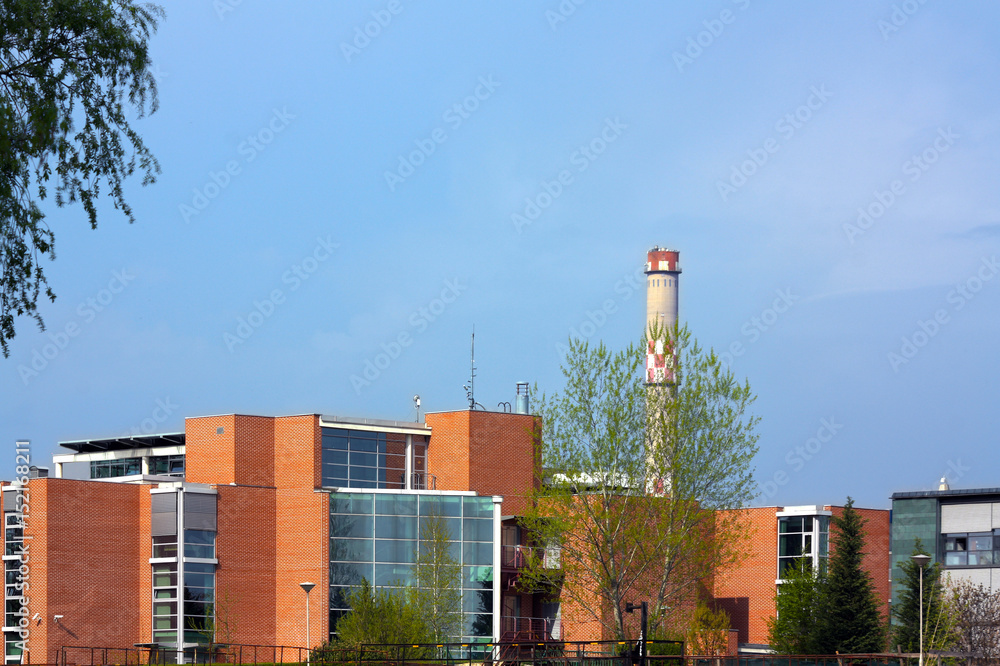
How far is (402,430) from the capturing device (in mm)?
61625

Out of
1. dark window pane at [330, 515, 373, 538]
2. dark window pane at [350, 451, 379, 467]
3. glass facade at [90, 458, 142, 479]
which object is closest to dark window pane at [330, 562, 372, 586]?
dark window pane at [330, 515, 373, 538]

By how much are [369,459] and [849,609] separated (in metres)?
22.6

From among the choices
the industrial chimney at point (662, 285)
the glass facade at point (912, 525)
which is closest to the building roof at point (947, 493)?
the glass facade at point (912, 525)

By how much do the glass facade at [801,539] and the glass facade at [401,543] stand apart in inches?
807

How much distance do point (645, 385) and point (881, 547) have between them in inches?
1186

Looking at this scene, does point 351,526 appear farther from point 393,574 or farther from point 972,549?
point 972,549

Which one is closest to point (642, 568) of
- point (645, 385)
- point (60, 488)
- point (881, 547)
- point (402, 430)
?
point (645, 385)

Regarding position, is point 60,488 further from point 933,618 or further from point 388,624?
point 933,618

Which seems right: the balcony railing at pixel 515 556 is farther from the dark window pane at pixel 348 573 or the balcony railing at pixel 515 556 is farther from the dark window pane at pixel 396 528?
the dark window pane at pixel 348 573

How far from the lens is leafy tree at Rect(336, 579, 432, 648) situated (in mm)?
49312

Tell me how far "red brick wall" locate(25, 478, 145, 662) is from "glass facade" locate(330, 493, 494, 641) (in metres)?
8.60

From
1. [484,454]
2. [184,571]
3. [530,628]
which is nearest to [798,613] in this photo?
[530,628]

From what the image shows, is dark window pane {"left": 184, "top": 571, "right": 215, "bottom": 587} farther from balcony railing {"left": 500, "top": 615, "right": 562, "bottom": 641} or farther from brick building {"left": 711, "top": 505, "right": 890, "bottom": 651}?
brick building {"left": 711, "top": 505, "right": 890, "bottom": 651}

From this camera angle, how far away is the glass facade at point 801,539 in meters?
70.4
